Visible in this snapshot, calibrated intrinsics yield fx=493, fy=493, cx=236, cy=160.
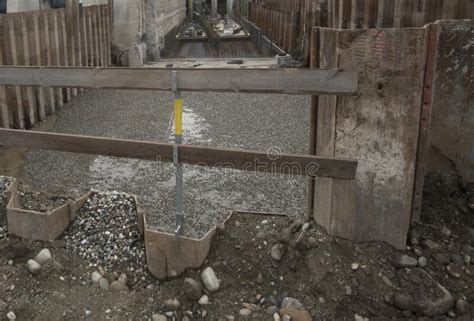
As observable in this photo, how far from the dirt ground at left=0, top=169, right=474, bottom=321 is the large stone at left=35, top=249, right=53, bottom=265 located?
46 mm

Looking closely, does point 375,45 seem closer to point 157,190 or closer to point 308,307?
point 308,307

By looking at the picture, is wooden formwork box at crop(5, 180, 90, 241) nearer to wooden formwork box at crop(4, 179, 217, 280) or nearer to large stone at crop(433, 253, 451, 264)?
wooden formwork box at crop(4, 179, 217, 280)

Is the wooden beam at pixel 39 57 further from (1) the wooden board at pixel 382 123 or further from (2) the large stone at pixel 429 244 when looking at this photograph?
(2) the large stone at pixel 429 244

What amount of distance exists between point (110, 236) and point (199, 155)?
3.40 ft

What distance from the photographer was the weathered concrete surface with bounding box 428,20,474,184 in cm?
340

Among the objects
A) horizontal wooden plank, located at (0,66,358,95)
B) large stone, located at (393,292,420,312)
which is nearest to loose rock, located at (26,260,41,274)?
horizontal wooden plank, located at (0,66,358,95)

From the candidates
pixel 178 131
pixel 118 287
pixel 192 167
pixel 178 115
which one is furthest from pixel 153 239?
pixel 192 167

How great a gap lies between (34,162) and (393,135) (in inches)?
190

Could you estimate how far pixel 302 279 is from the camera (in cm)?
321

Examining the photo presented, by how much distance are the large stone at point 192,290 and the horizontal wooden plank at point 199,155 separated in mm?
795

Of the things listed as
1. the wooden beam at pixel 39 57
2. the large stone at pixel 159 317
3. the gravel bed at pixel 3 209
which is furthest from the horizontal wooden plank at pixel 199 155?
the wooden beam at pixel 39 57

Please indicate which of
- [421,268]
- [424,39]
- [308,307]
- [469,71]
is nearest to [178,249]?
[308,307]

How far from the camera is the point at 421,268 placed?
3.16m

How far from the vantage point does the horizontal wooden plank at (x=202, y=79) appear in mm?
3043
